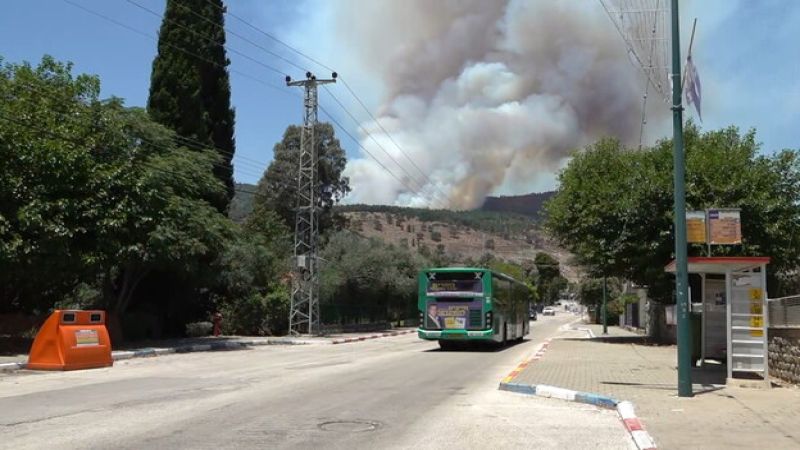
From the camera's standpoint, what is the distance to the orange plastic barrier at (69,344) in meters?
17.9

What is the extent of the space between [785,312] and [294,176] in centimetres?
5454

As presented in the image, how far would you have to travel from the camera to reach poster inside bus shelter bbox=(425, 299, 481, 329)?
26.4 metres

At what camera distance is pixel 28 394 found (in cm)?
1302

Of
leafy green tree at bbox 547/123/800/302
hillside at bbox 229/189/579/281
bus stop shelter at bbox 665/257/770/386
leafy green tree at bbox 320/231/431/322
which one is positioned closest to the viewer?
bus stop shelter at bbox 665/257/770/386

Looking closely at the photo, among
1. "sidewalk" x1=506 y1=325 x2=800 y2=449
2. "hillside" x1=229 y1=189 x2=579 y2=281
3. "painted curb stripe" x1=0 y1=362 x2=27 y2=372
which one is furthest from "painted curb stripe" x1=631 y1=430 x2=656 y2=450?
"hillside" x1=229 y1=189 x2=579 y2=281

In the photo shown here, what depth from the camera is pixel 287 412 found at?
35.2ft

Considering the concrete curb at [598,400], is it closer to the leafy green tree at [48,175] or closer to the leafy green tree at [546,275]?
the leafy green tree at [48,175]

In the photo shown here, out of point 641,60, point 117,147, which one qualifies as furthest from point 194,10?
point 641,60

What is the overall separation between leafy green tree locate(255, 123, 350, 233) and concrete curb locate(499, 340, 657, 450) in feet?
171

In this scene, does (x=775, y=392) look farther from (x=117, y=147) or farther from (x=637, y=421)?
(x=117, y=147)

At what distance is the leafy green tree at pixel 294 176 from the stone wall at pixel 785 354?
5200 centimetres

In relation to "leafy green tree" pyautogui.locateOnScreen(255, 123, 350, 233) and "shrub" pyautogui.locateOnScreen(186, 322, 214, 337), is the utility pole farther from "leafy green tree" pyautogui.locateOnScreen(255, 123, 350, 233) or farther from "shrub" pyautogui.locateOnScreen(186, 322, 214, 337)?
"leafy green tree" pyautogui.locateOnScreen(255, 123, 350, 233)

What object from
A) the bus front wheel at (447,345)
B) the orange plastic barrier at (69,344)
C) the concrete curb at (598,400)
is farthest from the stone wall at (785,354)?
the orange plastic barrier at (69,344)

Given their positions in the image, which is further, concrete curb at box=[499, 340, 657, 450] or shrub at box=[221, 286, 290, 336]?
shrub at box=[221, 286, 290, 336]
